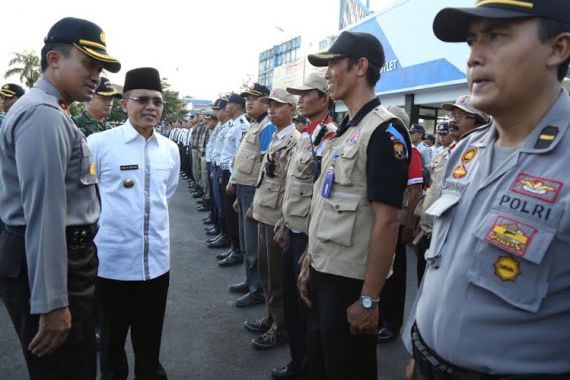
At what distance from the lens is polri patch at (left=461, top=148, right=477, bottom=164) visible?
4.69ft

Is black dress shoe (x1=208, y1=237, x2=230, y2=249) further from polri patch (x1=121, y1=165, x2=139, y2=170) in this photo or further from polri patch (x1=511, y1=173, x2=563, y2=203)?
polri patch (x1=511, y1=173, x2=563, y2=203)

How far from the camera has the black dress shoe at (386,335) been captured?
3.62 m

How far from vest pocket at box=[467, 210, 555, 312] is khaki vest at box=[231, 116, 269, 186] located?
3611 mm

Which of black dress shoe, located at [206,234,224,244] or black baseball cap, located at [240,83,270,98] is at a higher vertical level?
black baseball cap, located at [240,83,270,98]

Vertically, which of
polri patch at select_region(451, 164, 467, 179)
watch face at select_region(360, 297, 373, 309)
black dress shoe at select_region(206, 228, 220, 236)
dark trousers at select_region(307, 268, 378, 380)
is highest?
polri patch at select_region(451, 164, 467, 179)

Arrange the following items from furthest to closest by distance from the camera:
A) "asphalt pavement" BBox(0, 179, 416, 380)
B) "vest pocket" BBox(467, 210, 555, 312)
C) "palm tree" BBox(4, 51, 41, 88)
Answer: "palm tree" BBox(4, 51, 41, 88) < "asphalt pavement" BBox(0, 179, 416, 380) < "vest pocket" BBox(467, 210, 555, 312)

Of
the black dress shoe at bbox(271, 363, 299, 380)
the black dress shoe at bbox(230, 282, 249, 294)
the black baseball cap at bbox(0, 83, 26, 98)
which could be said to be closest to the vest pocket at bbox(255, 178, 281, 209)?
the black dress shoe at bbox(271, 363, 299, 380)

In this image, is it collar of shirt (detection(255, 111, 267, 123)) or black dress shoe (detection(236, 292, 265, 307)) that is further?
collar of shirt (detection(255, 111, 267, 123))

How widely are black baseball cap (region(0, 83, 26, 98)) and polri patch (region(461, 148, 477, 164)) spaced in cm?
614

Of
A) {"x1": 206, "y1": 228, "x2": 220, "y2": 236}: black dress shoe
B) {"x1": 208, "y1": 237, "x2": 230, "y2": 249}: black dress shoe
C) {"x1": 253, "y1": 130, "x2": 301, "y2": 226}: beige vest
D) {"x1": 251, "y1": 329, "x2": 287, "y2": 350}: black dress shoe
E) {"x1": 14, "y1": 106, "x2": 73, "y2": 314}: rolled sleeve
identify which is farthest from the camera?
{"x1": 206, "y1": 228, "x2": 220, "y2": 236}: black dress shoe

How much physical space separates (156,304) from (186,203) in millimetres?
8010

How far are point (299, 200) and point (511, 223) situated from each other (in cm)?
182

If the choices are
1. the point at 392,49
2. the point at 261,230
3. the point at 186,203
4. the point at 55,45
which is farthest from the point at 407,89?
the point at 55,45

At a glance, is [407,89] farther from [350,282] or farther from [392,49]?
[350,282]
